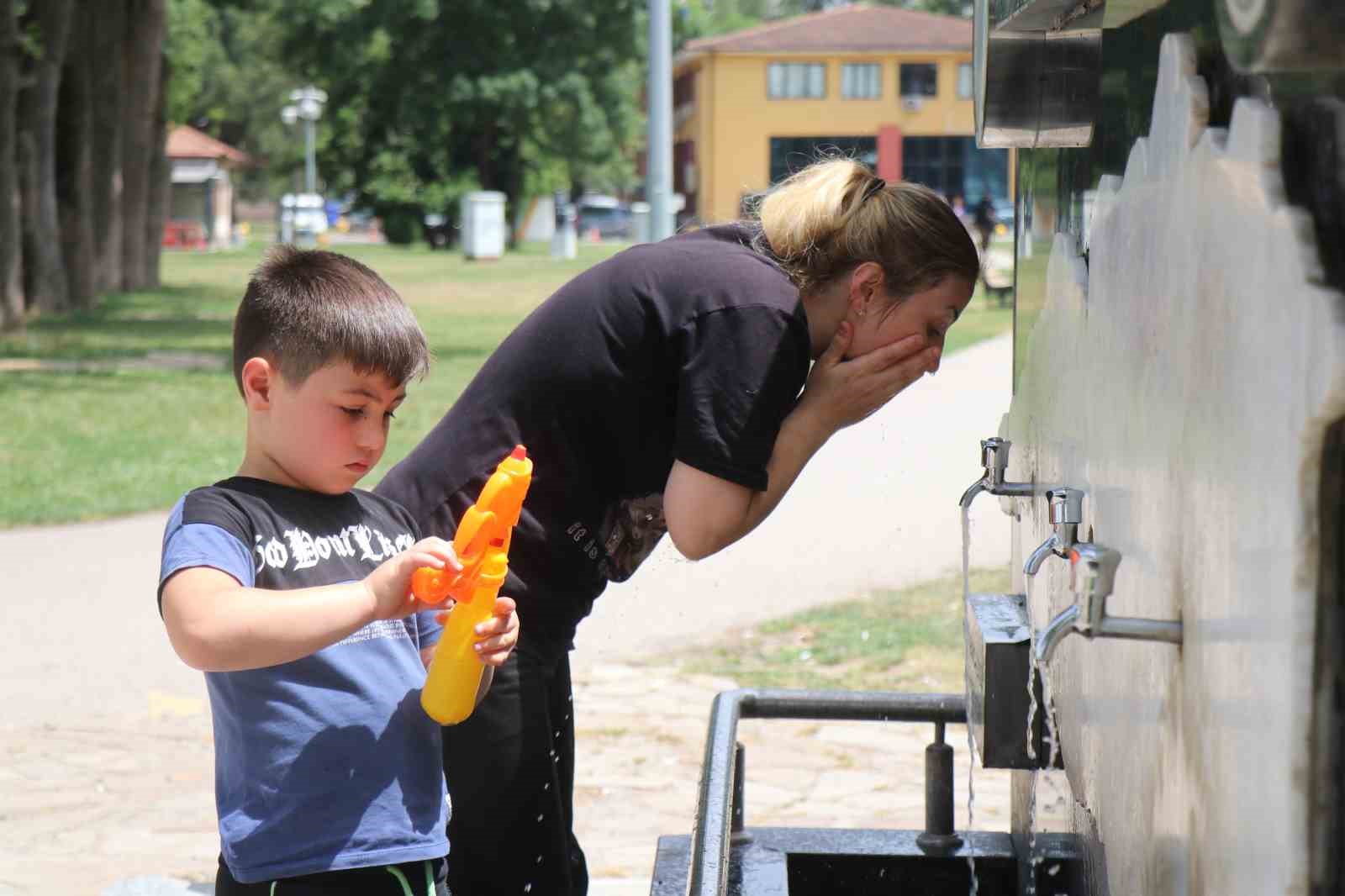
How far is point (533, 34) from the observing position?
45125mm

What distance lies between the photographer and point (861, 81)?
6494 cm

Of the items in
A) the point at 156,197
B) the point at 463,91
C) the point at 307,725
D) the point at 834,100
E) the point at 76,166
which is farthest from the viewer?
the point at 834,100

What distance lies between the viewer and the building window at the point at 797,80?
63938 mm

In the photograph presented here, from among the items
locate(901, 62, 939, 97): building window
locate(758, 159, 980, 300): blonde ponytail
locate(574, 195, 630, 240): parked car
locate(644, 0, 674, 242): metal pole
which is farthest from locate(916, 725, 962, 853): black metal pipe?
locate(901, 62, 939, 97): building window

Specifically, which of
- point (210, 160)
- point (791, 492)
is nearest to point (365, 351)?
point (791, 492)

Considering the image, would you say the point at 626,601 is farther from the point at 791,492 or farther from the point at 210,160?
the point at 210,160

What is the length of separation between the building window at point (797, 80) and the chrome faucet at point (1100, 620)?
6351 centimetres

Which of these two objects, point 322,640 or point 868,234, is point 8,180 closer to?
point 868,234

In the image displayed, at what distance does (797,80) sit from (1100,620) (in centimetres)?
6453

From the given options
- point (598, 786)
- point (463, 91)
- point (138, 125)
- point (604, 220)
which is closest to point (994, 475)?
point (598, 786)

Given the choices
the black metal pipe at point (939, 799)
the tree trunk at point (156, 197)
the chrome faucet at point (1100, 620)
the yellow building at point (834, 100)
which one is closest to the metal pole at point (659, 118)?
the black metal pipe at point (939, 799)

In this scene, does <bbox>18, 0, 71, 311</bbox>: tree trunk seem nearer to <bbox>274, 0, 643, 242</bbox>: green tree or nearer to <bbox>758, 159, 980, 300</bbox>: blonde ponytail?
<bbox>758, 159, 980, 300</bbox>: blonde ponytail

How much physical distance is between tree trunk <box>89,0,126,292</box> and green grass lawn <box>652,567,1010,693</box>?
67.6ft

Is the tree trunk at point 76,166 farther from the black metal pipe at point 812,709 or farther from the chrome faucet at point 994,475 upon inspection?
the chrome faucet at point 994,475
